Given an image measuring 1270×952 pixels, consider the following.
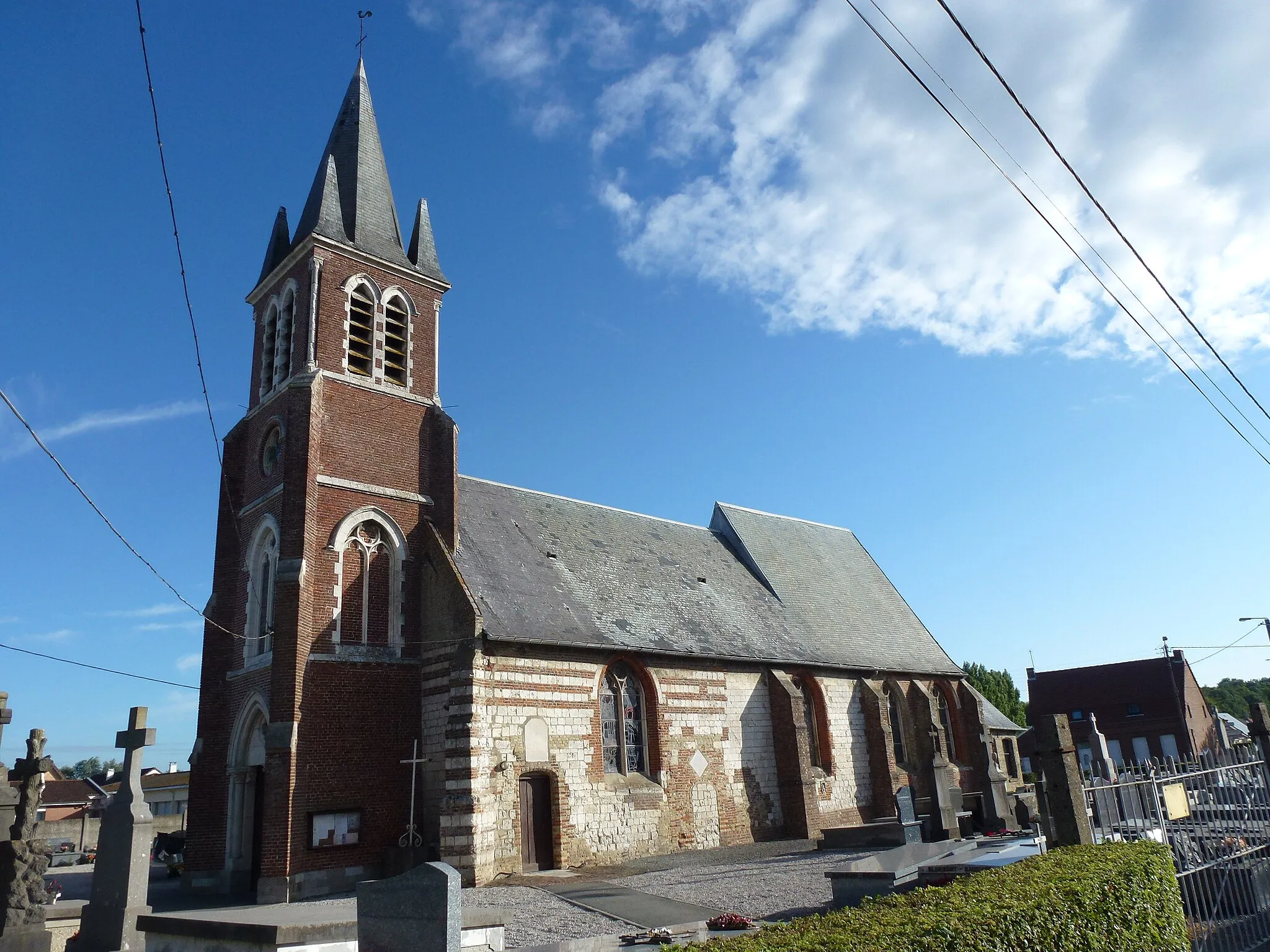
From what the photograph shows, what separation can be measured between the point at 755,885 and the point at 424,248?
16.7m

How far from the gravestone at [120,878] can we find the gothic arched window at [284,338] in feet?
34.9

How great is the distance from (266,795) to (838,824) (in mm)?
14432

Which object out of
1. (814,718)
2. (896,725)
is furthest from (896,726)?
(814,718)

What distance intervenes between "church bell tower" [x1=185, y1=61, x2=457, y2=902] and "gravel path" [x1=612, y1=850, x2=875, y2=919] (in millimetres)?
5644

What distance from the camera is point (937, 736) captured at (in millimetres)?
24609

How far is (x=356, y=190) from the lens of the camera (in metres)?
22.0

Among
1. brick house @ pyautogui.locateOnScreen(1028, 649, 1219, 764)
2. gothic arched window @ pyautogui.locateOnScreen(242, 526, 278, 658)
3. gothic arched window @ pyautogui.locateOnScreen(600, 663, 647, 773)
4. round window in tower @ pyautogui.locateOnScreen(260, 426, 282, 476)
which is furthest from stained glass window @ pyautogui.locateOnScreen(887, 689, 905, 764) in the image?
brick house @ pyautogui.locateOnScreen(1028, 649, 1219, 764)

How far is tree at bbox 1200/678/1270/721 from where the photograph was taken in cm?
8781

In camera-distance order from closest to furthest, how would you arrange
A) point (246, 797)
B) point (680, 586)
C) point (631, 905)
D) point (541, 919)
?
point (541, 919)
point (631, 905)
point (246, 797)
point (680, 586)

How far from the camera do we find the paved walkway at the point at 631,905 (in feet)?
38.9

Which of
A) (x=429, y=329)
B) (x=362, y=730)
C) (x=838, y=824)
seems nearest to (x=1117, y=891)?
(x=362, y=730)

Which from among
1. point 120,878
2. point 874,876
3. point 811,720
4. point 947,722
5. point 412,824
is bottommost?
point 874,876

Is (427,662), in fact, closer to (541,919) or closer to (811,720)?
(541,919)

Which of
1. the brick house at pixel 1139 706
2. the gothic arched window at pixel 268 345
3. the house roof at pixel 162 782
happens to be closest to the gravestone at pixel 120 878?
the gothic arched window at pixel 268 345
